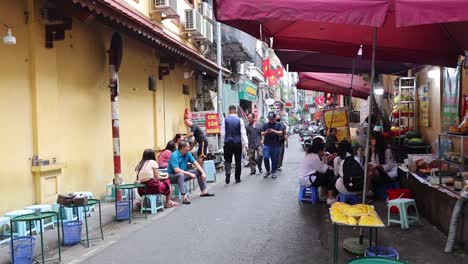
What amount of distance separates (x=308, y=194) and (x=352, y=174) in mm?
2125

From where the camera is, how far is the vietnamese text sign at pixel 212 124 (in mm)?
14656

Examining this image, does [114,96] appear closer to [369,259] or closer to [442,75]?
[442,75]

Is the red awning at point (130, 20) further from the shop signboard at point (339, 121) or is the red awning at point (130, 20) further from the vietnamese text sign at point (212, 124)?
the shop signboard at point (339, 121)

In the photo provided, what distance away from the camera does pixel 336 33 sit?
6.86 meters

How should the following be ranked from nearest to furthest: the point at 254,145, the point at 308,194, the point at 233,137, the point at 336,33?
1. the point at 336,33
2. the point at 308,194
3. the point at 233,137
4. the point at 254,145

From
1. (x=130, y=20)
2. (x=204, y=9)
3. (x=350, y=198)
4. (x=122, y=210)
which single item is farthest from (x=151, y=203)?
(x=204, y=9)

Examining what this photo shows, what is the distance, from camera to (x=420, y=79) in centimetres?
1002

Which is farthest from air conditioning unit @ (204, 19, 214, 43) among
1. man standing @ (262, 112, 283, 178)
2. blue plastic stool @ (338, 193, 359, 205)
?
blue plastic stool @ (338, 193, 359, 205)

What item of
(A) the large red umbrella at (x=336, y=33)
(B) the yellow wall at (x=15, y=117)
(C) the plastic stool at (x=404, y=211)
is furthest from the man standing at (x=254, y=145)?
(B) the yellow wall at (x=15, y=117)

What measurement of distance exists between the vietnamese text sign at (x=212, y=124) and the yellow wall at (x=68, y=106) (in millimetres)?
2406

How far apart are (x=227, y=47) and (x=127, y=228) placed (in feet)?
42.8

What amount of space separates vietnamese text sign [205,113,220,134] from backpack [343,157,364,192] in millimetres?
7974

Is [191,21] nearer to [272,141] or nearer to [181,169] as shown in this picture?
[272,141]

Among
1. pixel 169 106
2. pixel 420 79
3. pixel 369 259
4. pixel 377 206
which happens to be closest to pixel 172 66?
pixel 169 106
